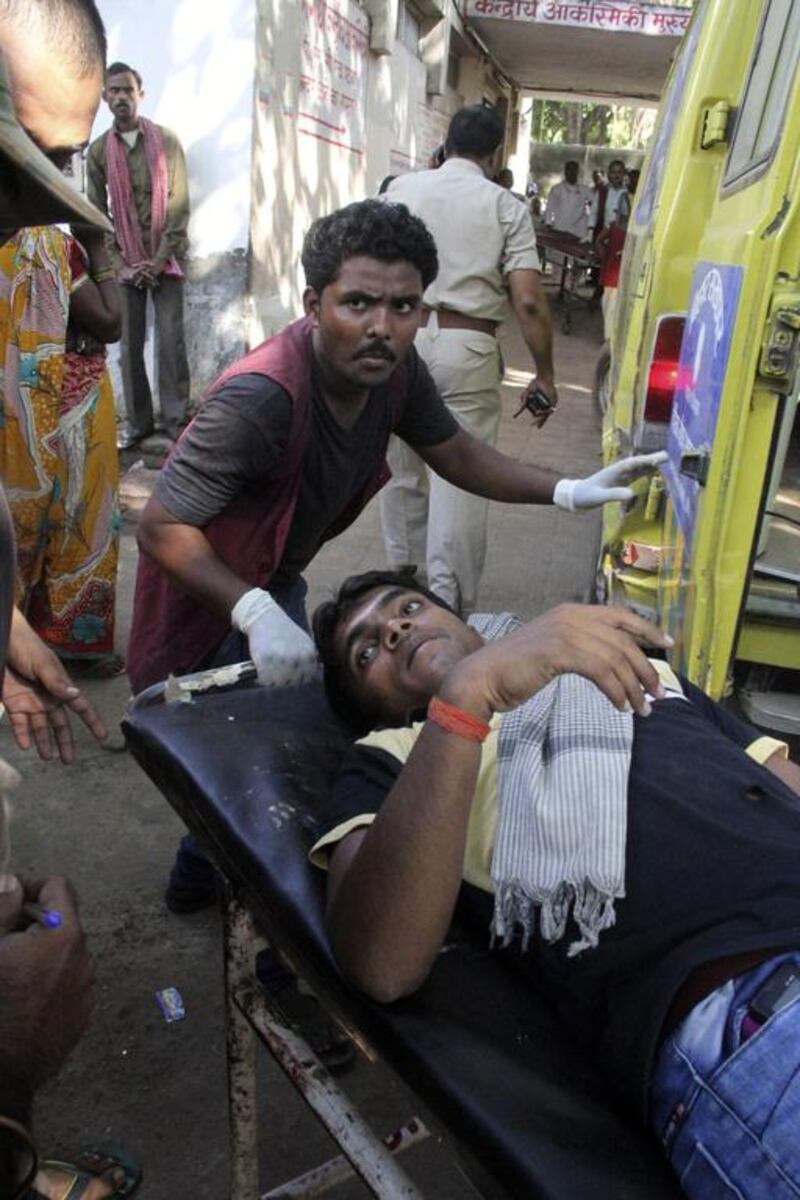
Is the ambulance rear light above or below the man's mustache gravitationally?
below

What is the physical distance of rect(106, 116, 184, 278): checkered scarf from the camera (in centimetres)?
553

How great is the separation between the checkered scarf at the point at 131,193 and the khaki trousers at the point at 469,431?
2393 mm

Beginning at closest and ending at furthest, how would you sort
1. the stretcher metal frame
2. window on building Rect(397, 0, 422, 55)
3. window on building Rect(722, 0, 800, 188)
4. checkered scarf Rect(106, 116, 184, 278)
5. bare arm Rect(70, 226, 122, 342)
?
the stretcher metal frame < window on building Rect(722, 0, 800, 188) < bare arm Rect(70, 226, 122, 342) < checkered scarf Rect(106, 116, 184, 278) < window on building Rect(397, 0, 422, 55)

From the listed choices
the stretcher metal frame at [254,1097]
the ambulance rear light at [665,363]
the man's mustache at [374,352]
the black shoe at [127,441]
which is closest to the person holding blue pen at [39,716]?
the stretcher metal frame at [254,1097]

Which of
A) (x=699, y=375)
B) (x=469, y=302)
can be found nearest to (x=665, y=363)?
(x=699, y=375)

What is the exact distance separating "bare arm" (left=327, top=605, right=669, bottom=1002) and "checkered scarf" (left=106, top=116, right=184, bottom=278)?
16.7 ft

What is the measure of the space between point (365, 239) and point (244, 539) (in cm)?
69

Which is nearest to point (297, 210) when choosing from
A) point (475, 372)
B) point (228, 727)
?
point (475, 372)

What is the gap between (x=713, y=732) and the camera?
5.30 feet

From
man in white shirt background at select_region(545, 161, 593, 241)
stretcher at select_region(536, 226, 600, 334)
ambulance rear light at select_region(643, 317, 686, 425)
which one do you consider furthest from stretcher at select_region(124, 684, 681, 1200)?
man in white shirt background at select_region(545, 161, 593, 241)

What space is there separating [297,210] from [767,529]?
16.1ft

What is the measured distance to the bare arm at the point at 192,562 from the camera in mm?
2021

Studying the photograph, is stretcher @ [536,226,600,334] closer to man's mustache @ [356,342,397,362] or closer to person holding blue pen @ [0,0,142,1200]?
man's mustache @ [356,342,397,362]

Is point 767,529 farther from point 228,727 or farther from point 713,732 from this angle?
point 228,727
